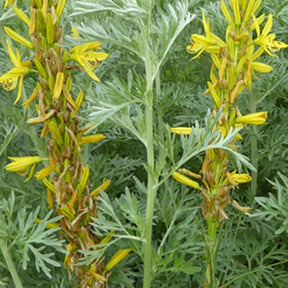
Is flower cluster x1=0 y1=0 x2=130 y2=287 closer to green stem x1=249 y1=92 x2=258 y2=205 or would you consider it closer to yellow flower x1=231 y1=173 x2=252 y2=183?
yellow flower x1=231 y1=173 x2=252 y2=183

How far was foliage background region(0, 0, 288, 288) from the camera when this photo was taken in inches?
47.0

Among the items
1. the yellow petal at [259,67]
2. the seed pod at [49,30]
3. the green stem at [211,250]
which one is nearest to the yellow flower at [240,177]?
the green stem at [211,250]

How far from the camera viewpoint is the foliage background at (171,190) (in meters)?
1.19

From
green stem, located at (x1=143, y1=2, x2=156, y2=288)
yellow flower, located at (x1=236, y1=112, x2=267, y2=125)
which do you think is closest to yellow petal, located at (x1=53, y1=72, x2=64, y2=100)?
green stem, located at (x1=143, y1=2, x2=156, y2=288)

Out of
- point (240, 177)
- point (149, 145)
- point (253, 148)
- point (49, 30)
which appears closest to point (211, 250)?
point (240, 177)

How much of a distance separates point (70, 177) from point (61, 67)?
0.82ft

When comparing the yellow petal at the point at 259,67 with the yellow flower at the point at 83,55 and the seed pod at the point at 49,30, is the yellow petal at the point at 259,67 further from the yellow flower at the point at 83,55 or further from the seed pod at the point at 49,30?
the seed pod at the point at 49,30

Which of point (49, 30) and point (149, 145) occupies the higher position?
point (49, 30)

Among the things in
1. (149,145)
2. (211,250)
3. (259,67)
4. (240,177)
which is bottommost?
(211,250)

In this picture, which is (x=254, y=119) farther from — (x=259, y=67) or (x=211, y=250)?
(x=211, y=250)

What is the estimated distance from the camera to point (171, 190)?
139 cm

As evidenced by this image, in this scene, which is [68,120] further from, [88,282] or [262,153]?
[262,153]

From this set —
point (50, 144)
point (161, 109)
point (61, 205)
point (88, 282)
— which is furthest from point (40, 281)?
point (161, 109)

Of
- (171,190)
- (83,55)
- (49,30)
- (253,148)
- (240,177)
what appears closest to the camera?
(49,30)
